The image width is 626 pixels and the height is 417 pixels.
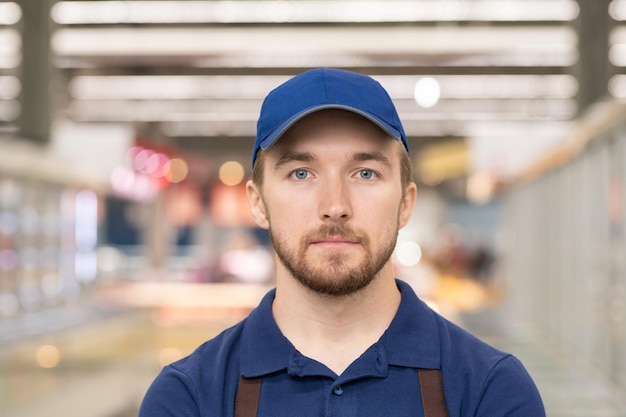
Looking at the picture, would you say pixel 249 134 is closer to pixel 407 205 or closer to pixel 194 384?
pixel 407 205

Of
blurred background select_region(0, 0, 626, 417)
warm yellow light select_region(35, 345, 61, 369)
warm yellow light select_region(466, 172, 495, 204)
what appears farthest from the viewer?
warm yellow light select_region(466, 172, 495, 204)

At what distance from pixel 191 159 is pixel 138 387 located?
17.8 meters

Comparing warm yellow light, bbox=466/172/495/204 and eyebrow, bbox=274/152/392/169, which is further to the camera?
warm yellow light, bbox=466/172/495/204

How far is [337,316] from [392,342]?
110 mm

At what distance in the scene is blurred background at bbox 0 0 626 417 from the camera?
31.5 ft

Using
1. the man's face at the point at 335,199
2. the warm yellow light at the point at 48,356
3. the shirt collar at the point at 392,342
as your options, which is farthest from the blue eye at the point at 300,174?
the warm yellow light at the point at 48,356

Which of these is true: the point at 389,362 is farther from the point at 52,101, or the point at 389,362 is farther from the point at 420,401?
the point at 52,101

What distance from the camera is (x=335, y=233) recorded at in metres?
1.64

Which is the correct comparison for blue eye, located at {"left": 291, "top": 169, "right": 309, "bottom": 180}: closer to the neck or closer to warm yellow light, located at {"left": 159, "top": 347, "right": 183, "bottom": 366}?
the neck

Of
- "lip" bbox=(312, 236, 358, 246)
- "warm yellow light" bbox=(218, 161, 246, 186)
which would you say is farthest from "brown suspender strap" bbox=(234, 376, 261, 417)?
"warm yellow light" bbox=(218, 161, 246, 186)

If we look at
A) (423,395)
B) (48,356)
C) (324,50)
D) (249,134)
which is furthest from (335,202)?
(249,134)

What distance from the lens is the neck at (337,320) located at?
68.4 inches

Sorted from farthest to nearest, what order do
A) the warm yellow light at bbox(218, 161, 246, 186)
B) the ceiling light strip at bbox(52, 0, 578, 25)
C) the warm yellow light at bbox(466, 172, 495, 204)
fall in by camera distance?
the warm yellow light at bbox(218, 161, 246, 186), the warm yellow light at bbox(466, 172, 495, 204), the ceiling light strip at bbox(52, 0, 578, 25)

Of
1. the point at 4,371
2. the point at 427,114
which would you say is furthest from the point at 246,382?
the point at 427,114
